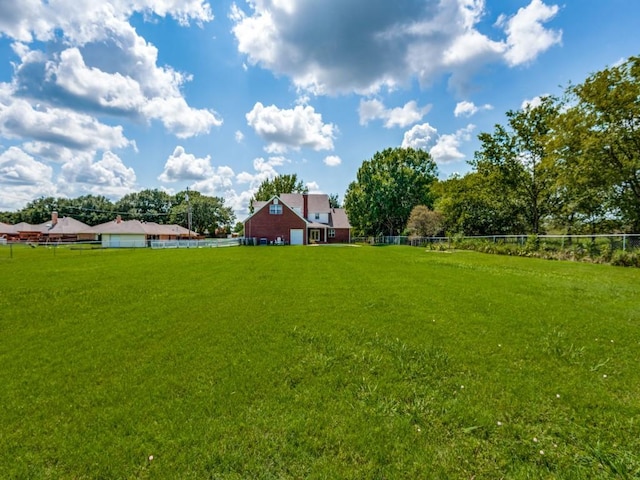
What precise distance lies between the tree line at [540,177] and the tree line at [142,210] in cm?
2945

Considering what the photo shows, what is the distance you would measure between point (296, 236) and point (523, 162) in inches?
923

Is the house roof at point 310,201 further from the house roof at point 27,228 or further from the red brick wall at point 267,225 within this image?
the house roof at point 27,228

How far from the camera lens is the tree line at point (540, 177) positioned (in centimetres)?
1781

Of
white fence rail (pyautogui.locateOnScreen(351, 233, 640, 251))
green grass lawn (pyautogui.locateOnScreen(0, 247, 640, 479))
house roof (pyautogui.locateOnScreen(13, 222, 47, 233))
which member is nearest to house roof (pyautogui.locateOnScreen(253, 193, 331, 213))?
white fence rail (pyautogui.locateOnScreen(351, 233, 640, 251))

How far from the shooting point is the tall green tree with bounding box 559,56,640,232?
17.0 m

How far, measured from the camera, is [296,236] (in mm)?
34906

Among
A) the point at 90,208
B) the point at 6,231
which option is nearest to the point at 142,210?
the point at 90,208

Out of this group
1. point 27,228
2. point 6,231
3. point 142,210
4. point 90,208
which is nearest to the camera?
point 6,231

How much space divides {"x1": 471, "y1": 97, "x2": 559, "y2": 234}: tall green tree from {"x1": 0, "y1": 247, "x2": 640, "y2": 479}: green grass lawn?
2381 centimetres

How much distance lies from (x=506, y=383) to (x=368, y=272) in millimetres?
8197

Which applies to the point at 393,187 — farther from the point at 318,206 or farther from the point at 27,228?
the point at 27,228

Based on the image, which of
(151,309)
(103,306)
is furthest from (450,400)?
(103,306)

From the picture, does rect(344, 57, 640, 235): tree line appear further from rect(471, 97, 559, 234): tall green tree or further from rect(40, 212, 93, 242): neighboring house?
rect(40, 212, 93, 242): neighboring house

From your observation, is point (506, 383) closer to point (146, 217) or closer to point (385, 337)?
point (385, 337)
